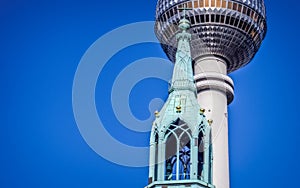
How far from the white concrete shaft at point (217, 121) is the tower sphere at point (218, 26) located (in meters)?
2.65

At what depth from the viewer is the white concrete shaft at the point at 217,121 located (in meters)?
75.4

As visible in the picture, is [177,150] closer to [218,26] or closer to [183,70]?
[183,70]

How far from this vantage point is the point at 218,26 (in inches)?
3312

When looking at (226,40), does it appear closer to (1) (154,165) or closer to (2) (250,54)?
(2) (250,54)

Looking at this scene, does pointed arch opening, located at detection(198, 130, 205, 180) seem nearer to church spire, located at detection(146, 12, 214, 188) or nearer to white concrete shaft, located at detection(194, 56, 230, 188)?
church spire, located at detection(146, 12, 214, 188)

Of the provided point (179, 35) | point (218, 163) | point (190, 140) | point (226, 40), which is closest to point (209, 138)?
point (190, 140)

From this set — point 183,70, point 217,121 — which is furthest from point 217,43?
point 183,70

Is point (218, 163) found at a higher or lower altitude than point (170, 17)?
lower

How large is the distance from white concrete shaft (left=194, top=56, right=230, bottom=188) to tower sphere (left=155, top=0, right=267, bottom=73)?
2.65 meters

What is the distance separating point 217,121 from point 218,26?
12401 millimetres

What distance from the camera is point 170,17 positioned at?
8519 cm

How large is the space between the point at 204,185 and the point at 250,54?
47.5m

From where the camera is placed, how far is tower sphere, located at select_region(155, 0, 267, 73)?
83.5m

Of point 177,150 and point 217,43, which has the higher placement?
point 217,43
